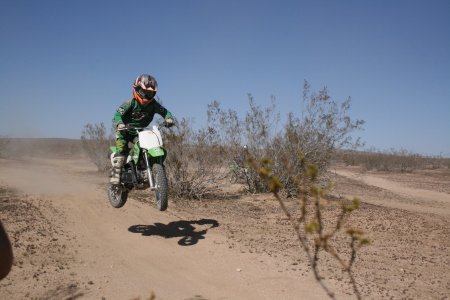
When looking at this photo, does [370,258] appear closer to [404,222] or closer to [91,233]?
[404,222]

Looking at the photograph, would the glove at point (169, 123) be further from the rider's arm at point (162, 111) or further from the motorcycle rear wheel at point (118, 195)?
the motorcycle rear wheel at point (118, 195)

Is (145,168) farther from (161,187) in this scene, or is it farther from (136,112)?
(136,112)

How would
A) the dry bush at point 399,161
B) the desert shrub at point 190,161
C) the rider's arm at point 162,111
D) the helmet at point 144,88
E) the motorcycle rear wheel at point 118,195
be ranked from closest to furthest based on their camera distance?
the helmet at point 144,88, the motorcycle rear wheel at point 118,195, the rider's arm at point 162,111, the desert shrub at point 190,161, the dry bush at point 399,161

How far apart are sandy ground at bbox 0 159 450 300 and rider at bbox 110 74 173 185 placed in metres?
1.32

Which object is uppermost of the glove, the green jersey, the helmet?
the helmet

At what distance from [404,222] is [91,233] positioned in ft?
21.1

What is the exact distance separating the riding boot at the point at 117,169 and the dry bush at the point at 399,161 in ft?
105

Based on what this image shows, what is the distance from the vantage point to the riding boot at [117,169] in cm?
612

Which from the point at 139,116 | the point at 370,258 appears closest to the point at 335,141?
the point at 370,258

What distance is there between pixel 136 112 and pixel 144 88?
26.0 inches

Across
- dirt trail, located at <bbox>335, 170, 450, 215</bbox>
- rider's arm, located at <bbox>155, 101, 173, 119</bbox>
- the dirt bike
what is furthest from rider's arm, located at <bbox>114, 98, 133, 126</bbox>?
Result: dirt trail, located at <bbox>335, 170, 450, 215</bbox>

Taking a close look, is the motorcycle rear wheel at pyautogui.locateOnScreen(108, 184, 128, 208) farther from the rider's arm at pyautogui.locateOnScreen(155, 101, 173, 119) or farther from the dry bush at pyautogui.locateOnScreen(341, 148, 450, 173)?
the dry bush at pyautogui.locateOnScreen(341, 148, 450, 173)

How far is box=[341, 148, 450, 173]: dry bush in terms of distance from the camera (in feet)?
119

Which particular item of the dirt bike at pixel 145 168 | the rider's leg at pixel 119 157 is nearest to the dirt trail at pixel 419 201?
the dirt bike at pixel 145 168
